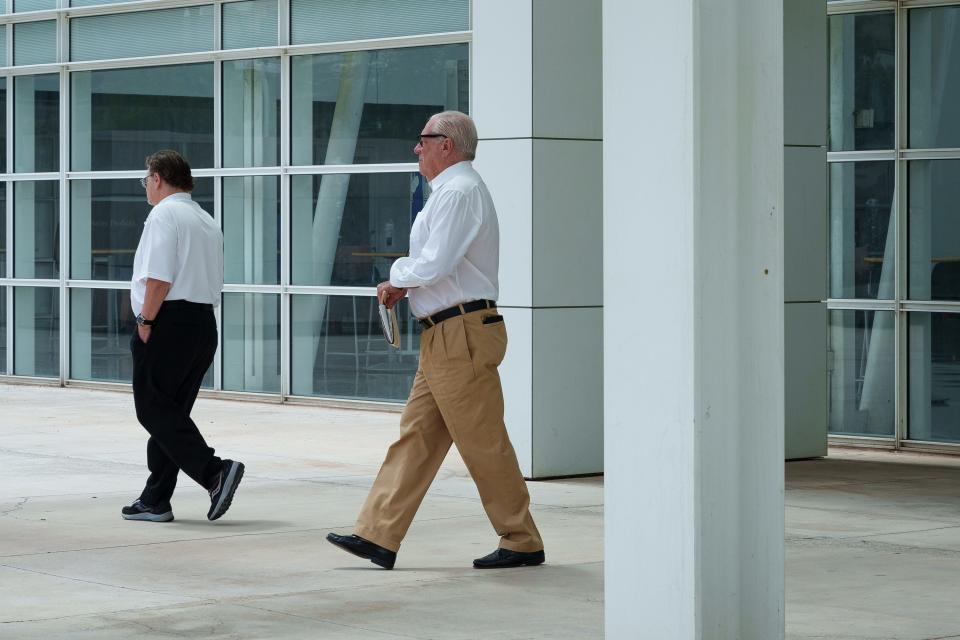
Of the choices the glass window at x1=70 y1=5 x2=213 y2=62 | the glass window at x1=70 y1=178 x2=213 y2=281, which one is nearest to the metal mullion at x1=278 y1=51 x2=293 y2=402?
the glass window at x1=70 y1=5 x2=213 y2=62

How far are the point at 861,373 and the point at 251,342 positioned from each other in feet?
21.1

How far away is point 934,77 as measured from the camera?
13.1 metres

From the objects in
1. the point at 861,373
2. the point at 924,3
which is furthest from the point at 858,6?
the point at 861,373

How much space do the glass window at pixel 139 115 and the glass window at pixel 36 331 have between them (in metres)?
1.60

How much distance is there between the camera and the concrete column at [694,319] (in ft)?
17.1

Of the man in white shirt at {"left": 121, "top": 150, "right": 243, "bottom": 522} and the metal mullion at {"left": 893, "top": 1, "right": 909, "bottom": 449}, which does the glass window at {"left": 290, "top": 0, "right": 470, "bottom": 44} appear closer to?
the metal mullion at {"left": 893, "top": 1, "right": 909, "bottom": 449}

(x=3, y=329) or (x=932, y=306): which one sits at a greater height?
(x=932, y=306)

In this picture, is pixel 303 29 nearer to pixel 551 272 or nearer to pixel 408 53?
pixel 408 53

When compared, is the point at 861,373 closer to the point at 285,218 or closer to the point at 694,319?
the point at 285,218

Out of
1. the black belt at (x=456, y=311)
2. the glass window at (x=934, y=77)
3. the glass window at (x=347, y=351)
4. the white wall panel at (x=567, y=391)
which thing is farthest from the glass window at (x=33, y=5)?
the black belt at (x=456, y=311)

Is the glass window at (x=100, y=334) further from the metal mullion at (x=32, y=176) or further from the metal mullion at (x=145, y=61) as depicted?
the metal mullion at (x=145, y=61)

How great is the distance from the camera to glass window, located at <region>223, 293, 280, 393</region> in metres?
17.0

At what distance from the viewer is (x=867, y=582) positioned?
7180 millimetres

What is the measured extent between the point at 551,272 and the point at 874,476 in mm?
2603
